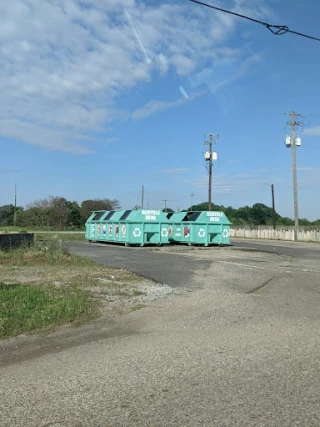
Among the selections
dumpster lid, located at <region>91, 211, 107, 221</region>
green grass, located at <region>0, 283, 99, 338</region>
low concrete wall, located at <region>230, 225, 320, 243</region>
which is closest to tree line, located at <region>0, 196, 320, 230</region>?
low concrete wall, located at <region>230, 225, 320, 243</region>

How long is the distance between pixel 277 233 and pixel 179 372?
43.4 m

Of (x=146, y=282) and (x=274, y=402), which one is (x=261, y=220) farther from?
(x=274, y=402)

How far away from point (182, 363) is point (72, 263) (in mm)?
10295

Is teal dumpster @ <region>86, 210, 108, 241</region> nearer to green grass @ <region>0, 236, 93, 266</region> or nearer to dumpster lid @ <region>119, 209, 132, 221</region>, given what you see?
dumpster lid @ <region>119, 209, 132, 221</region>

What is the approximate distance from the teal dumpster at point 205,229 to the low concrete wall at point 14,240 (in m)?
12.0

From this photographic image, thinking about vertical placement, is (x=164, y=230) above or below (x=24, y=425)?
above

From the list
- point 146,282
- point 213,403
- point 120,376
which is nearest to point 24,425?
point 120,376

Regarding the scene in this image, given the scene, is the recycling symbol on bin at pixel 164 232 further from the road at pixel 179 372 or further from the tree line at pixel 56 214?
the tree line at pixel 56 214

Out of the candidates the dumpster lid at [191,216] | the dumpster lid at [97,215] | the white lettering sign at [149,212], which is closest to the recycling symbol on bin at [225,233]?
the dumpster lid at [191,216]

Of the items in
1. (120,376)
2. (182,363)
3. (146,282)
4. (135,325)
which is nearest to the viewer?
(120,376)

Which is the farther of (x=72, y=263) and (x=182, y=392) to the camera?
(x=72, y=263)

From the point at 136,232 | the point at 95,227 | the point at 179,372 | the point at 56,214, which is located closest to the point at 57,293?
the point at 179,372

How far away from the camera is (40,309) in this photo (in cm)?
741

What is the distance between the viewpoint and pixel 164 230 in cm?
2780
